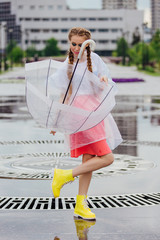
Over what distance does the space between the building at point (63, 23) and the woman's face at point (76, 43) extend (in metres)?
178

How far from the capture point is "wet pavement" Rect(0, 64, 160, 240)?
5113 millimetres

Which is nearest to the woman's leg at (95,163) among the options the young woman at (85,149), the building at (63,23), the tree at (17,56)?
the young woman at (85,149)

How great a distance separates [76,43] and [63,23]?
600 ft

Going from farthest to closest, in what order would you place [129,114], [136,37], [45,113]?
[136,37], [129,114], [45,113]

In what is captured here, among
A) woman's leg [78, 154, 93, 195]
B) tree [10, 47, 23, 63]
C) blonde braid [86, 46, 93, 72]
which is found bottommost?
tree [10, 47, 23, 63]

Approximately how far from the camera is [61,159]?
9.09m

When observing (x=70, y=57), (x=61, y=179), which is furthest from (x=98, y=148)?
(x=70, y=57)

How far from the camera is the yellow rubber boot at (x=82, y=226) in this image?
497cm

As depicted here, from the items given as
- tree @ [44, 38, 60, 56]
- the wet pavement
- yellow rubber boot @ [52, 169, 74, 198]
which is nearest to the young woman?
yellow rubber boot @ [52, 169, 74, 198]

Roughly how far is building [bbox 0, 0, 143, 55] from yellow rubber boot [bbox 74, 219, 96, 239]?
178723mm

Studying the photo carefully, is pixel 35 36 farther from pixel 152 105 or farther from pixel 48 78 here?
pixel 48 78

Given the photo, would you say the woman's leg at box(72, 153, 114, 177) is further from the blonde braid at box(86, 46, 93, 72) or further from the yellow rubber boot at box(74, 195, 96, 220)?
the blonde braid at box(86, 46, 93, 72)

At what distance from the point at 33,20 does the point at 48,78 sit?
185 meters

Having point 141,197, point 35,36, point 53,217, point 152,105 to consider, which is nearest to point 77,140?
point 53,217
